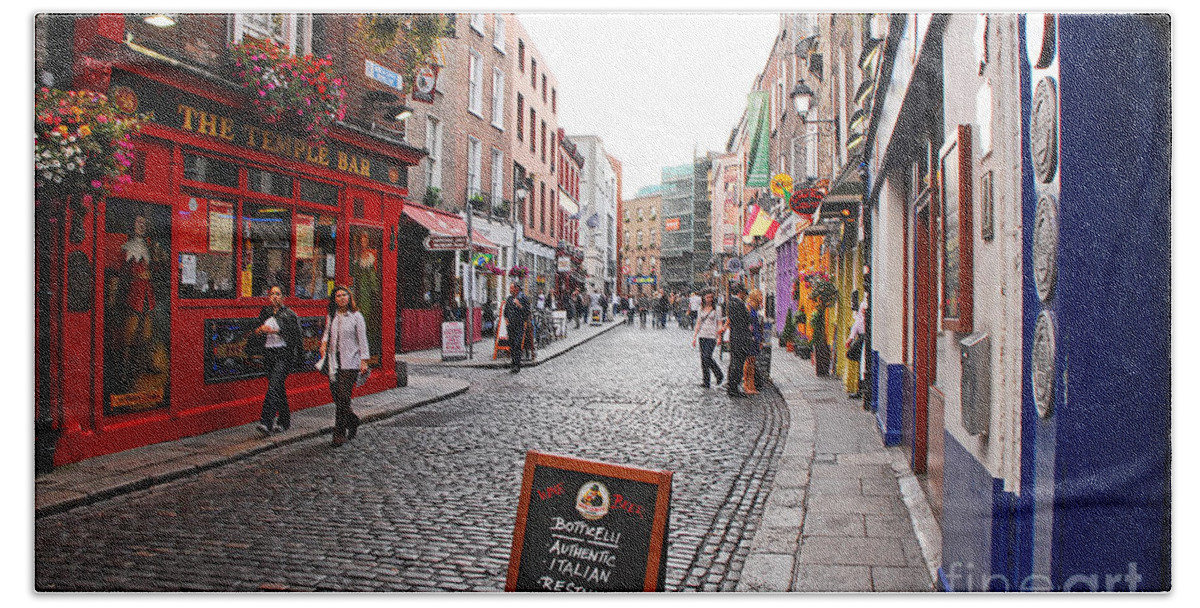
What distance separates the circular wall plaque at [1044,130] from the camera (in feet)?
7.36

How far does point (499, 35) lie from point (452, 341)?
10469 mm

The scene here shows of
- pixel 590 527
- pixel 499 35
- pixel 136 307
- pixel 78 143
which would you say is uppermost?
pixel 499 35

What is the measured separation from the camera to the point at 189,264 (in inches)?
271

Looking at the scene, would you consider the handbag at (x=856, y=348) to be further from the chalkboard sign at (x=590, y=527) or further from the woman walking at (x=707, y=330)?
the chalkboard sign at (x=590, y=527)

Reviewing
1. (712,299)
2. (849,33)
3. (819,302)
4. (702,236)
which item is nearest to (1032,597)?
(712,299)

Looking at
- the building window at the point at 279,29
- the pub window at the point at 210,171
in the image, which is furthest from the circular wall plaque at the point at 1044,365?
the pub window at the point at 210,171

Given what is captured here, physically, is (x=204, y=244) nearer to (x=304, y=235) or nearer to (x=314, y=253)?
(x=304, y=235)

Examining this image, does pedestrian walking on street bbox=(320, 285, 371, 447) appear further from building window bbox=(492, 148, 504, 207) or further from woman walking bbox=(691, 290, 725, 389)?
building window bbox=(492, 148, 504, 207)

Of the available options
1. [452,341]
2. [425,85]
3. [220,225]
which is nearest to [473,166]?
[452,341]

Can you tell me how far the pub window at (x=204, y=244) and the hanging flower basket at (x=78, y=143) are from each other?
0.91 metres

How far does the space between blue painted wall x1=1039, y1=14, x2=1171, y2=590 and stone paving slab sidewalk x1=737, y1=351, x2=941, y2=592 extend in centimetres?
129

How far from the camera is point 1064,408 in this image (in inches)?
91.0

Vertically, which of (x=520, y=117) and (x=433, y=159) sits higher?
(x=520, y=117)

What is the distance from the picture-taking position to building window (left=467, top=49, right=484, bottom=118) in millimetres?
7590
